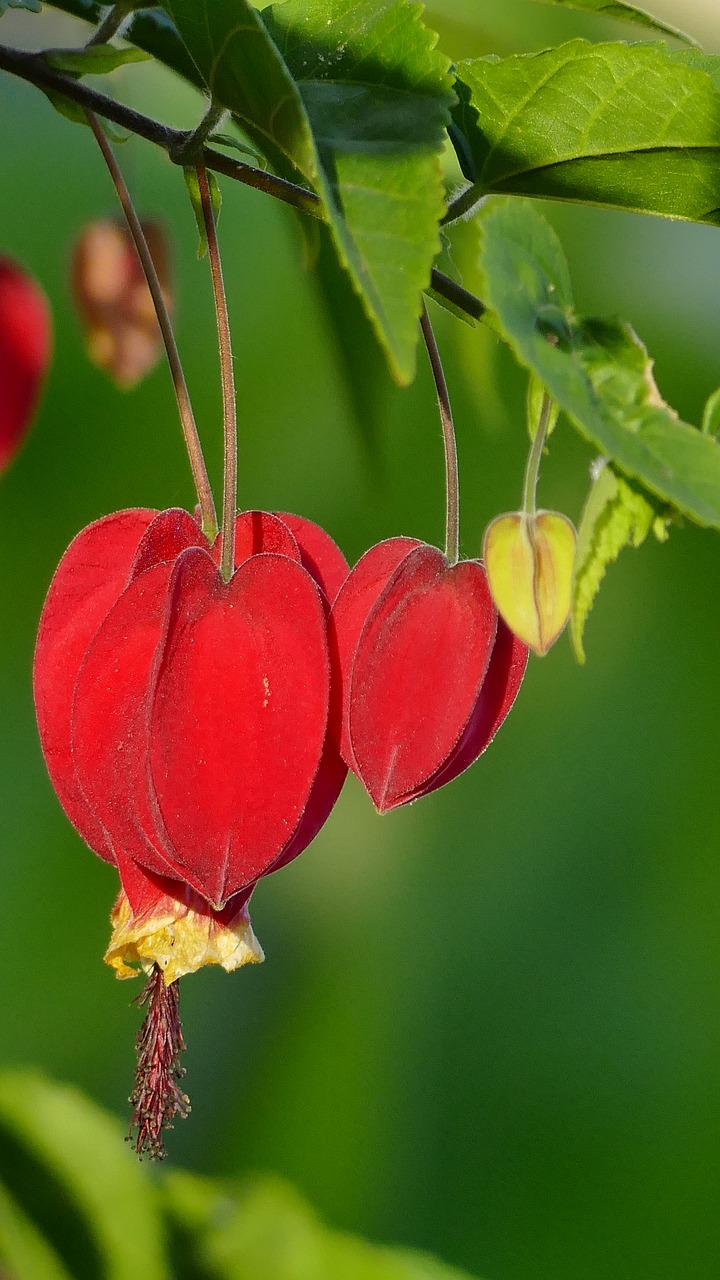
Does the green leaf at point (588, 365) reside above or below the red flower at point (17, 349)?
below

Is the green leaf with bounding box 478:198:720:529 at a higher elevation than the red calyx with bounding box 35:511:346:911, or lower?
higher

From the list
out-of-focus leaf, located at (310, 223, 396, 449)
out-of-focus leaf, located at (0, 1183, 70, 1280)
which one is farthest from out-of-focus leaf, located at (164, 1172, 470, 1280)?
out-of-focus leaf, located at (310, 223, 396, 449)

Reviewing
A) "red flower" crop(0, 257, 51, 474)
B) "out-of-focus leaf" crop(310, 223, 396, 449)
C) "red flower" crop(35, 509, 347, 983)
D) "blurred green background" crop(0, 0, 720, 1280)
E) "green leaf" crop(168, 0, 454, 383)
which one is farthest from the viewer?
"blurred green background" crop(0, 0, 720, 1280)

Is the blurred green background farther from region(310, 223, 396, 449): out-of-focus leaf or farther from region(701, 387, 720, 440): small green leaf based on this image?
region(701, 387, 720, 440): small green leaf

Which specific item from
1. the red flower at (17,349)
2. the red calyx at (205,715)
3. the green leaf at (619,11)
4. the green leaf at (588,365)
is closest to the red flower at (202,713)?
the red calyx at (205,715)

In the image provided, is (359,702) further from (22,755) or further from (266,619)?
(22,755)

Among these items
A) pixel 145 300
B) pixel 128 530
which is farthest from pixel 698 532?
pixel 128 530

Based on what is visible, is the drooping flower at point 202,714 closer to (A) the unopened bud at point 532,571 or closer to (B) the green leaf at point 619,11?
(A) the unopened bud at point 532,571
